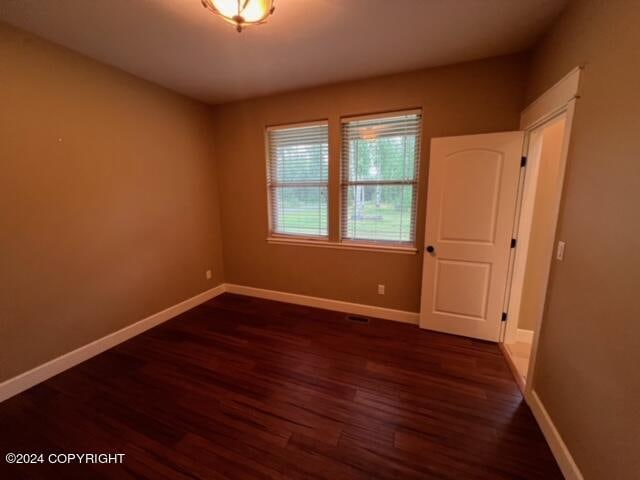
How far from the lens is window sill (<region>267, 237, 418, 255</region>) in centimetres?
284

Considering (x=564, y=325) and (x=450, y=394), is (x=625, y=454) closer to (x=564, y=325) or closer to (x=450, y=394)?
(x=564, y=325)

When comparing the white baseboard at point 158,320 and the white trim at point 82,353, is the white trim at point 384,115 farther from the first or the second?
the white trim at point 82,353

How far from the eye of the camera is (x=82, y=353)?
7.49 ft

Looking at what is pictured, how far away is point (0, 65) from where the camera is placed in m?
1.75

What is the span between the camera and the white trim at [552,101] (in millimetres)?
1498

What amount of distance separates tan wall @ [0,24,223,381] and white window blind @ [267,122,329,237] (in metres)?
1.03

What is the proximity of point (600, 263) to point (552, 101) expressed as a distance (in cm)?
118

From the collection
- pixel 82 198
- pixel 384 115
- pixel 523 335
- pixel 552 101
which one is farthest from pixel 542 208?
pixel 82 198

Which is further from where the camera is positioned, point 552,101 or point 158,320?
point 158,320

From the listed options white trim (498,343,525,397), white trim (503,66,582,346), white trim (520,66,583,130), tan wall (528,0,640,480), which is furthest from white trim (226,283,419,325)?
white trim (520,66,583,130)

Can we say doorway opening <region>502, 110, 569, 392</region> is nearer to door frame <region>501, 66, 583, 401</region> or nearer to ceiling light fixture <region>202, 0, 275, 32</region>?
door frame <region>501, 66, 583, 401</region>

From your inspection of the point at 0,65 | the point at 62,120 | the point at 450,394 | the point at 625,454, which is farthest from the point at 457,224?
the point at 0,65

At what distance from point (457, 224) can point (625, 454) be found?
1.78 metres

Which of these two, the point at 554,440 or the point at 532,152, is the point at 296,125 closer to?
the point at 532,152
